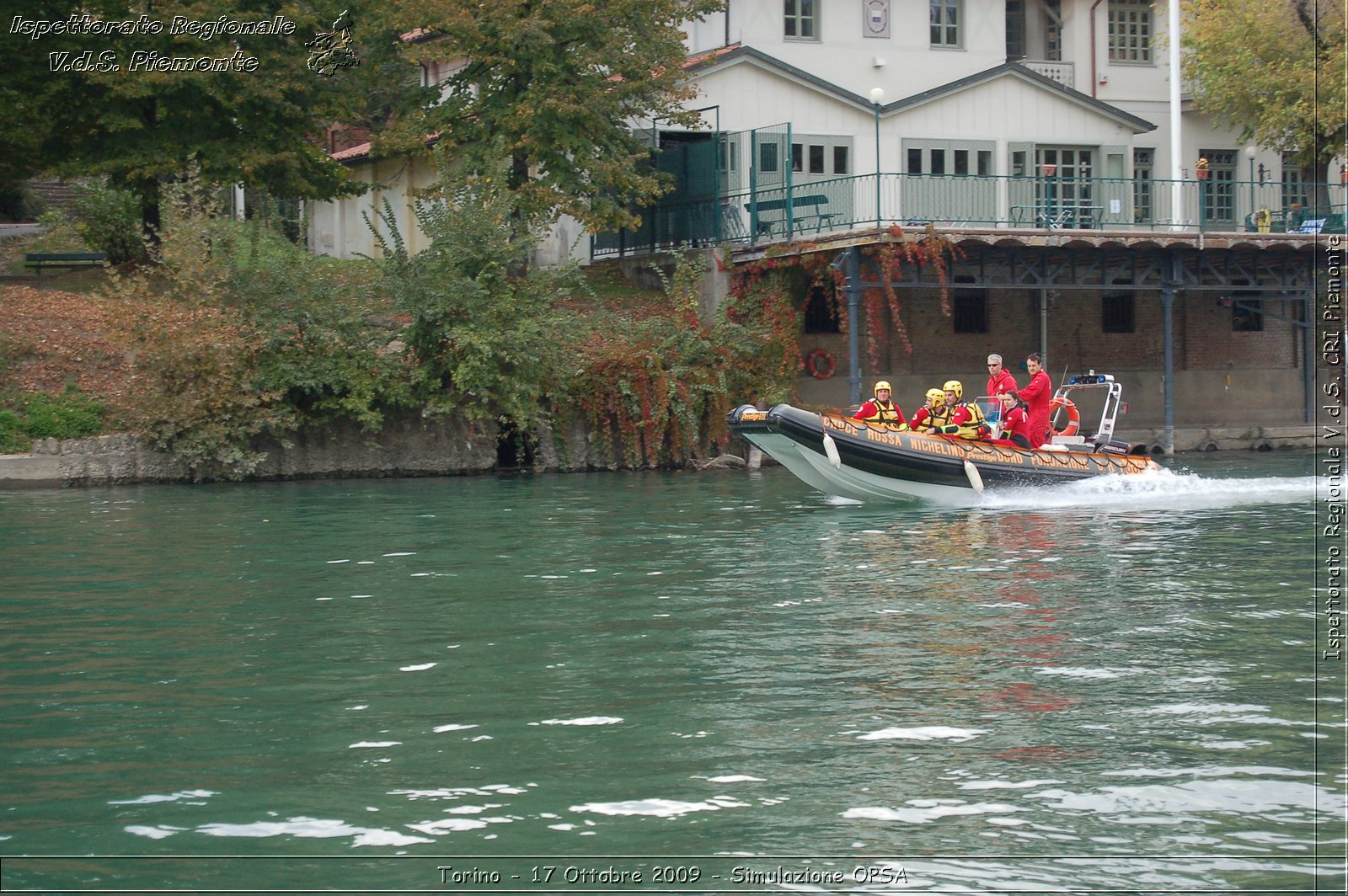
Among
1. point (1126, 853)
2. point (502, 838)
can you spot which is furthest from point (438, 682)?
point (1126, 853)

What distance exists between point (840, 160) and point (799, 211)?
3558 millimetres

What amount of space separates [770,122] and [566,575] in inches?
865

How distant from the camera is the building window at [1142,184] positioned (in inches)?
1384

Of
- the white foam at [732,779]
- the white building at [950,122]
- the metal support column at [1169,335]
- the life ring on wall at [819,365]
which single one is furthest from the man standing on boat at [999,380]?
the white foam at [732,779]

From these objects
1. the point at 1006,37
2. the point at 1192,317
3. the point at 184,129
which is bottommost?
the point at 1192,317

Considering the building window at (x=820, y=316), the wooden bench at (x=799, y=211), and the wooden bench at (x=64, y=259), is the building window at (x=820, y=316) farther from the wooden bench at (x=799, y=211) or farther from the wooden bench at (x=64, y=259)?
the wooden bench at (x=64, y=259)

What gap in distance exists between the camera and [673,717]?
873 cm

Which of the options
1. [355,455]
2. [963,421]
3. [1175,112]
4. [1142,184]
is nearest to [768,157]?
[1175,112]

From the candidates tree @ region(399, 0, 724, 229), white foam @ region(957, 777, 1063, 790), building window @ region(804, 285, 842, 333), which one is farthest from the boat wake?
white foam @ region(957, 777, 1063, 790)

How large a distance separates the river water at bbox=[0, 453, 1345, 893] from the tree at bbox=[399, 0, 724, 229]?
14.8 meters

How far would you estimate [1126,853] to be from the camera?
21.4 feet

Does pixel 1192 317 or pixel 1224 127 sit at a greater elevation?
pixel 1224 127

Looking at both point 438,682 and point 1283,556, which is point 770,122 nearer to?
point 1283,556

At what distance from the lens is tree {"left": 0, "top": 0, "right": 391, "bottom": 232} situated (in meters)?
30.0
